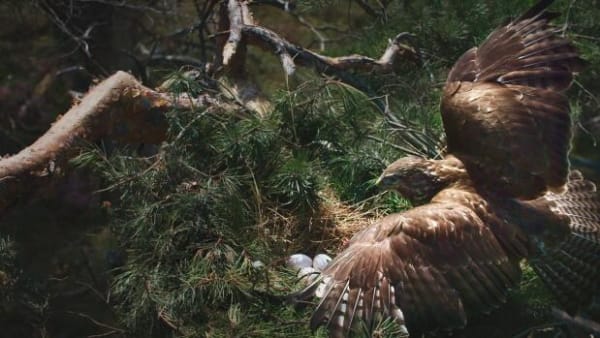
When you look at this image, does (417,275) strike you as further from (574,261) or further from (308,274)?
(574,261)

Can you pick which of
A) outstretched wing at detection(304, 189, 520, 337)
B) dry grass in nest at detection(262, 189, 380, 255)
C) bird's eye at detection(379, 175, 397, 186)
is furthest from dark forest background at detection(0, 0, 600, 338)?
bird's eye at detection(379, 175, 397, 186)

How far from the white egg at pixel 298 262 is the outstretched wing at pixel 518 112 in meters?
0.76

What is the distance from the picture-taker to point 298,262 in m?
3.61

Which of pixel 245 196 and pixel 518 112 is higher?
pixel 518 112

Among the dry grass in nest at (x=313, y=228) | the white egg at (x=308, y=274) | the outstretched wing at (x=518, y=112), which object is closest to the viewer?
the white egg at (x=308, y=274)

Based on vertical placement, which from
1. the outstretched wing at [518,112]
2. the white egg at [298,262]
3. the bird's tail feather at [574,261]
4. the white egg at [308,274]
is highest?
the outstretched wing at [518,112]

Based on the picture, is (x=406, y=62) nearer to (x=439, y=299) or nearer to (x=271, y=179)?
(x=271, y=179)

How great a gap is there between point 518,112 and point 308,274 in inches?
46.1

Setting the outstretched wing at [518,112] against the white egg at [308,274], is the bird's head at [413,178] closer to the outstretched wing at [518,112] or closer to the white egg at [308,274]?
the outstretched wing at [518,112]

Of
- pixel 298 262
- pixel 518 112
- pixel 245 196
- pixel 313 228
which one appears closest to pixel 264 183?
pixel 245 196

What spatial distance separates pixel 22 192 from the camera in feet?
12.4

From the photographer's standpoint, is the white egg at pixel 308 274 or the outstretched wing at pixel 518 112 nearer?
the white egg at pixel 308 274

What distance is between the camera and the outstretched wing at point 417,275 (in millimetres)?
3109

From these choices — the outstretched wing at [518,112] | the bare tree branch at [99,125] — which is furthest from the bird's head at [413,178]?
the bare tree branch at [99,125]
